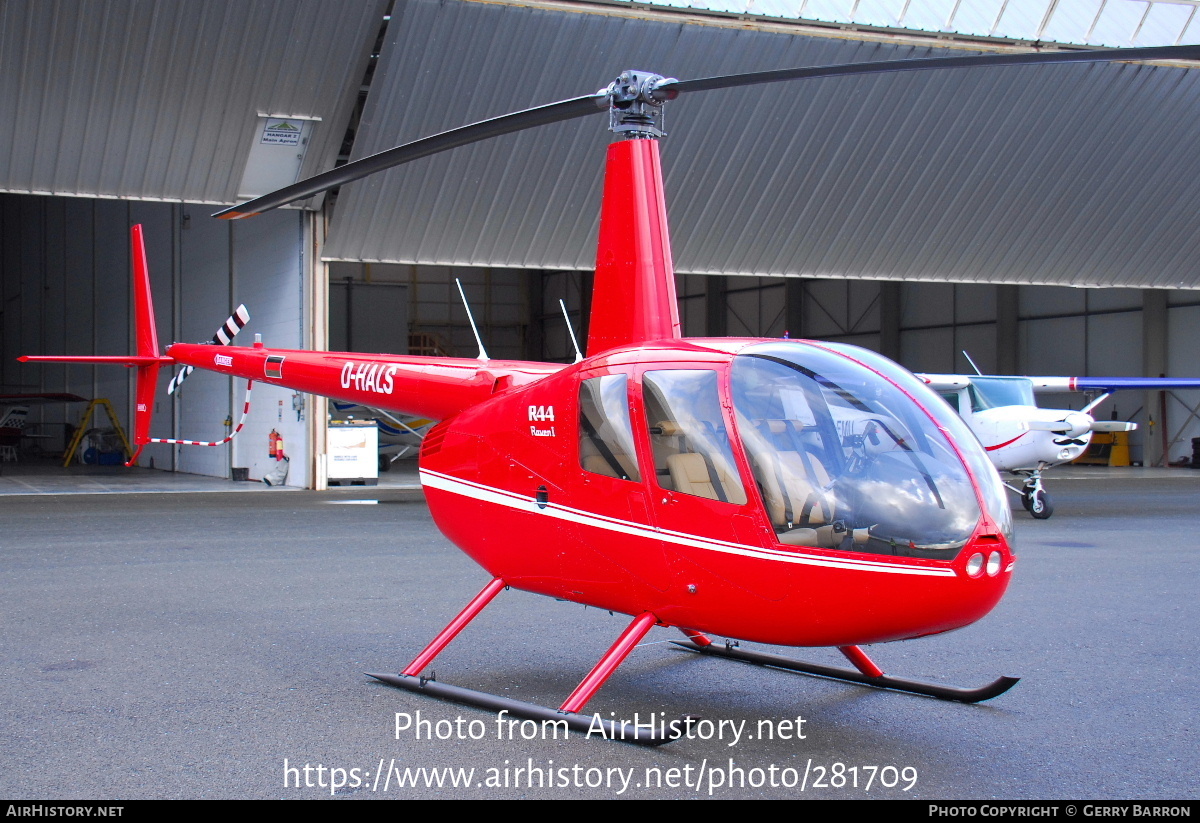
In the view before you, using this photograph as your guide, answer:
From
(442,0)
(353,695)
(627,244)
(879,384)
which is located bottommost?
(353,695)

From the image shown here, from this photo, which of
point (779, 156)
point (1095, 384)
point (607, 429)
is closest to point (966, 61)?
point (607, 429)

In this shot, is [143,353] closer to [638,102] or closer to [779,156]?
[638,102]

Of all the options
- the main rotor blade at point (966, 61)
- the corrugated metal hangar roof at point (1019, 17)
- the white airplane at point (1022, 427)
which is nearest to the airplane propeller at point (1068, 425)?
the white airplane at point (1022, 427)

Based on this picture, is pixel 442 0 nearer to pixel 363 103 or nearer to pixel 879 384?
pixel 363 103

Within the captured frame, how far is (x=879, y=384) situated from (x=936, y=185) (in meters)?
17.1

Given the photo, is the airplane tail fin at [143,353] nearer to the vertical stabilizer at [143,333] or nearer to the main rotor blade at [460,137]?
the vertical stabilizer at [143,333]

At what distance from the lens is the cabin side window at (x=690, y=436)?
4770 mm

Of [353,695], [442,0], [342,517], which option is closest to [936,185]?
[442,0]

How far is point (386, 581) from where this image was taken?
949cm

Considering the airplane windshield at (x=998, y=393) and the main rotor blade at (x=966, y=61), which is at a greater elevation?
the main rotor blade at (x=966, y=61)

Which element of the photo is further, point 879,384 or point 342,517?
point 342,517

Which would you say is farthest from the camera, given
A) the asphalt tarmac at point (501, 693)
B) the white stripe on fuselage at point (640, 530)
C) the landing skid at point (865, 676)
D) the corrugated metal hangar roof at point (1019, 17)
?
the corrugated metal hangar roof at point (1019, 17)

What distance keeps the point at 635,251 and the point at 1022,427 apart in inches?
467
